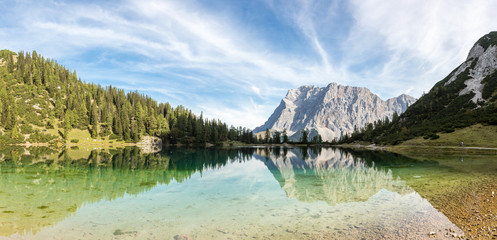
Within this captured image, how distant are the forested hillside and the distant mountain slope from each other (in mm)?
134941

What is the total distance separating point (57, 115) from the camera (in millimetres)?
161250

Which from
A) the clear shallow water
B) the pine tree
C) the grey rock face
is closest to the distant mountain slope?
the grey rock face

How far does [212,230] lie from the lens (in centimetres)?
1323

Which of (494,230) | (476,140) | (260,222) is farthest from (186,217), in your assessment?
(476,140)

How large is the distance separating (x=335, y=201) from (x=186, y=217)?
12.4 m

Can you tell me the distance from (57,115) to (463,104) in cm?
24425

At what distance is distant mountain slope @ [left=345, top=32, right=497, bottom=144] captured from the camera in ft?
316

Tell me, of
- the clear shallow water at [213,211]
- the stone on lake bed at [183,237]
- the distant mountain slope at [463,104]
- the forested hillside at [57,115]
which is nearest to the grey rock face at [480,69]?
the distant mountain slope at [463,104]

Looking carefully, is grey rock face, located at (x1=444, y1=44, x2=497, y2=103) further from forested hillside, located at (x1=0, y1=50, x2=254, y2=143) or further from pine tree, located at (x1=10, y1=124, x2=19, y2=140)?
pine tree, located at (x1=10, y1=124, x2=19, y2=140)

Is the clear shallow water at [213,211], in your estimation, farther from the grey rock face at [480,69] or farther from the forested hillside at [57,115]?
the grey rock face at [480,69]

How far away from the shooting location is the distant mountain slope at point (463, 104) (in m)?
96.2

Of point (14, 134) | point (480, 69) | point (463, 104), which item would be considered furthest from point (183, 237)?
point (480, 69)

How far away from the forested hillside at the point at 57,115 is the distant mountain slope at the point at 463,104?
135 meters

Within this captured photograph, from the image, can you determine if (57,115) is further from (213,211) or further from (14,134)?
(213,211)
